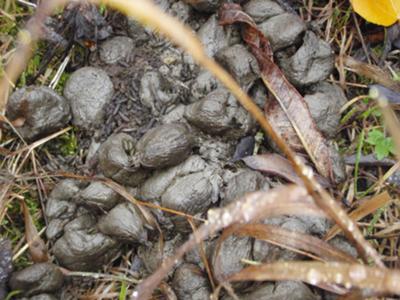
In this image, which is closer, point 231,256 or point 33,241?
point 231,256

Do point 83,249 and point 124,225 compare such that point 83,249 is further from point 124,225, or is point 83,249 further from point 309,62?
point 309,62

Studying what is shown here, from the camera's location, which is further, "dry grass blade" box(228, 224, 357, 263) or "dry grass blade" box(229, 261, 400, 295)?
"dry grass blade" box(228, 224, 357, 263)

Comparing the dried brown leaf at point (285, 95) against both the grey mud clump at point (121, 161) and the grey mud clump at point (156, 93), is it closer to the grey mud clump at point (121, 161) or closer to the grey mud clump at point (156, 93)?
the grey mud clump at point (156, 93)

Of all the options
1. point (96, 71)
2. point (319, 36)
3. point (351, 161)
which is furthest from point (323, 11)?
point (96, 71)

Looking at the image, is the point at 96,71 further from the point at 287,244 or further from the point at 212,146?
the point at 287,244

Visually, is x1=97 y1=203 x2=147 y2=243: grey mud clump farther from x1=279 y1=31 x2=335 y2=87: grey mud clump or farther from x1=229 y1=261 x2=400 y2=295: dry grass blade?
x1=279 y1=31 x2=335 y2=87: grey mud clump

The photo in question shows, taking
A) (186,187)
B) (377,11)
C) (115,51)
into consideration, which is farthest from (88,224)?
(377,11)

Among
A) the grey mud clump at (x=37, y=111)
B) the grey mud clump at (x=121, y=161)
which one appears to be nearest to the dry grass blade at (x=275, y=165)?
the grey mud clump at (x=121, y=161)

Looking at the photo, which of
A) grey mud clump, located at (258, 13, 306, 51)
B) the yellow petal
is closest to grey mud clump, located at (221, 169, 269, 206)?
grey mud clump, located at (258, 13, 306, 51)
